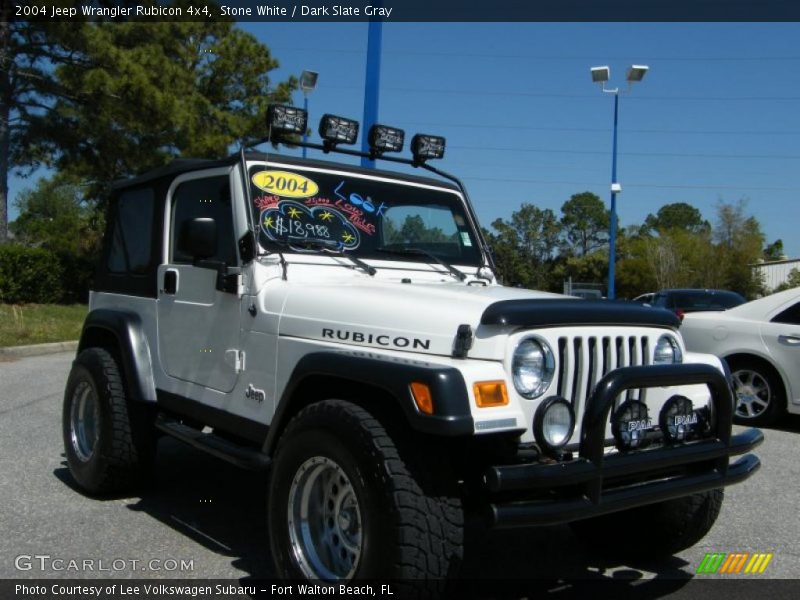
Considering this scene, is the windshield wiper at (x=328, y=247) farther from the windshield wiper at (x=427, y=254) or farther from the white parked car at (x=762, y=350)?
the white parked car at (x=762, y=350)

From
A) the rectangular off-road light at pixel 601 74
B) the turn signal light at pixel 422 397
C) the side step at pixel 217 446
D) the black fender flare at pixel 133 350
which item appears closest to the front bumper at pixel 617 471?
the turn signal light at pixel 422 397

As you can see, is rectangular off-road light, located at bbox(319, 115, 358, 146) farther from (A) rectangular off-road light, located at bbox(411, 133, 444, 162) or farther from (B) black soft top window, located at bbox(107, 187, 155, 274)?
(B) black soft top window, located at bbox(107, 187, 155, 274)

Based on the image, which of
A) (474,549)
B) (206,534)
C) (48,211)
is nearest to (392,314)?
(474,549)

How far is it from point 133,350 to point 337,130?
5.84ft

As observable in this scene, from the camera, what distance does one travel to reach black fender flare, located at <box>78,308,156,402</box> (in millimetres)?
4645

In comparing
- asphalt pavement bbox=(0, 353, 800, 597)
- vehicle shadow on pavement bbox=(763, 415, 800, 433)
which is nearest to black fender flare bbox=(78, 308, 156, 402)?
asphalt pavement bbox=(0, 353, 800, 597)

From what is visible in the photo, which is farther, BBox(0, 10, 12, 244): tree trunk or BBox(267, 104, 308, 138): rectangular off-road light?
BBox(0, 10, 12, 244): tree trunk

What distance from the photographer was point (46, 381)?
386 inches

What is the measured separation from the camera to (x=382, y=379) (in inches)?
115

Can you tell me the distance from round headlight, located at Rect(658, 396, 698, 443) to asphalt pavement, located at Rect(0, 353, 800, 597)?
3.06ft

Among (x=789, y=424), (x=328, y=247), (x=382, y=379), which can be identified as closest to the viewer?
(x=382, y=379)

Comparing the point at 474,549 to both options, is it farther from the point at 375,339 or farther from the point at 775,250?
the point at 775,250

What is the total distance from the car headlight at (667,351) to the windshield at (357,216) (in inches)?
58.8

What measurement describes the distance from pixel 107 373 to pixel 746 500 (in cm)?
420
